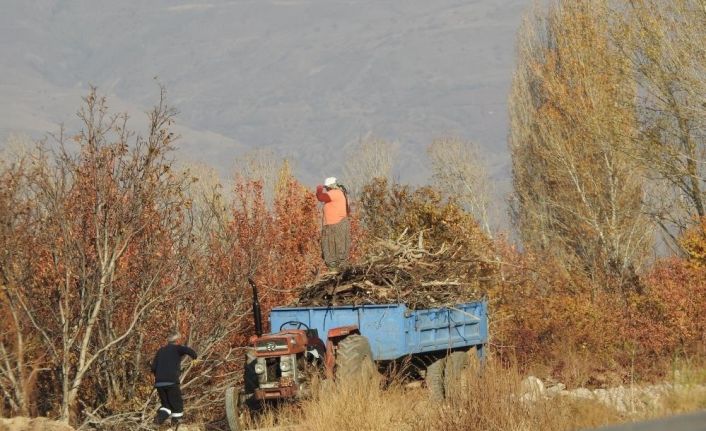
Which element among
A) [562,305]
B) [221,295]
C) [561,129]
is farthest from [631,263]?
[221,295]

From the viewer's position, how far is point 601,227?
40.1 metres

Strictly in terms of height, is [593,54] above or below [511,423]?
above

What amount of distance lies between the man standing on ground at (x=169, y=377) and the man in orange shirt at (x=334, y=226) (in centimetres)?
356

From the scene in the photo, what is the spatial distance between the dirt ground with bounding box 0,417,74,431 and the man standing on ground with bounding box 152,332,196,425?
2.22 meters

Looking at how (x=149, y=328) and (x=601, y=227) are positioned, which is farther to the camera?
(x=601, y=227)

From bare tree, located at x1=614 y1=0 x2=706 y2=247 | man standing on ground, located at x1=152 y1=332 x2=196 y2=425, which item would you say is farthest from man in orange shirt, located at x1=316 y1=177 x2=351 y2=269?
bare tree, located at x1=614 y1=0 x2=706 y2=247

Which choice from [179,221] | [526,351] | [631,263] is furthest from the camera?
[631,263]

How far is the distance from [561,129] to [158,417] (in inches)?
1073

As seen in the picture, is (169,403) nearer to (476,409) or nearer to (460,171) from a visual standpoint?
(476,409)

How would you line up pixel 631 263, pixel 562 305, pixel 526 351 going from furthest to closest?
pixel 631 263 < pixel 562 305 < pixel 526 351

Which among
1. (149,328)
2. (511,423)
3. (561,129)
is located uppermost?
(561,129)

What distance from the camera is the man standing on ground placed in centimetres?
1506

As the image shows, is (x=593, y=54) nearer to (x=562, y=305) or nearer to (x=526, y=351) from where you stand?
(x=562, y=305)

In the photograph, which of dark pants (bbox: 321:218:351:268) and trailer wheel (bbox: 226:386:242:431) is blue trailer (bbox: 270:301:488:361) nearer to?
trailer wheel (bbox: 226:386:242:431)
